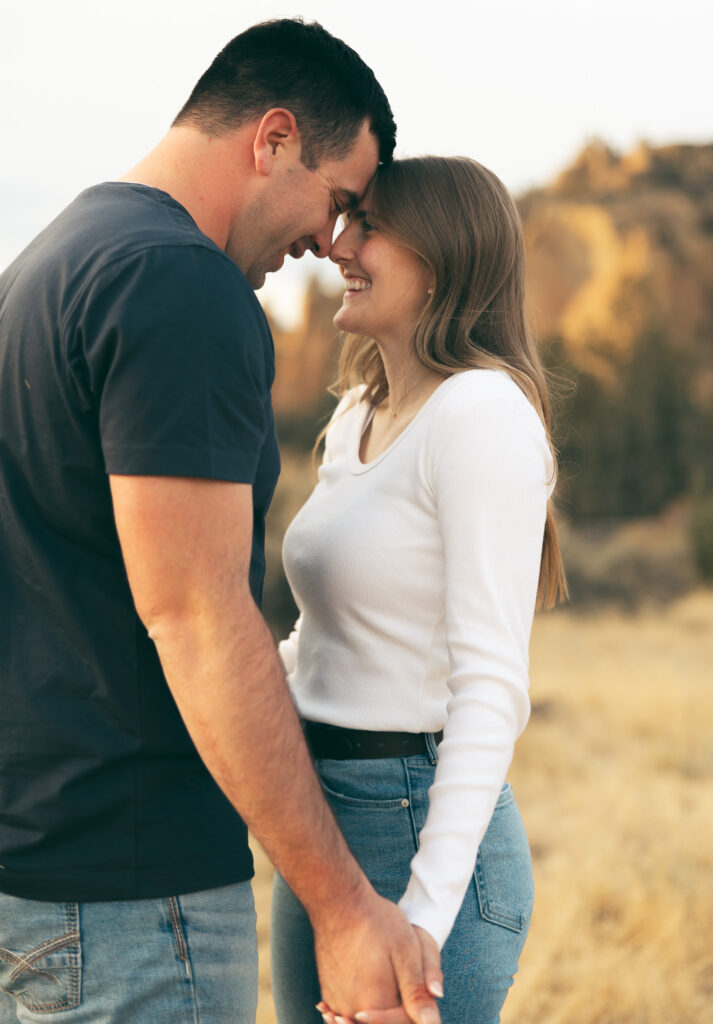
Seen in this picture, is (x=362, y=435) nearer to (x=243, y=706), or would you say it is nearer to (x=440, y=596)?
(x=440, y=596)

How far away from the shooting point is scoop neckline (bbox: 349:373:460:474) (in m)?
1.64

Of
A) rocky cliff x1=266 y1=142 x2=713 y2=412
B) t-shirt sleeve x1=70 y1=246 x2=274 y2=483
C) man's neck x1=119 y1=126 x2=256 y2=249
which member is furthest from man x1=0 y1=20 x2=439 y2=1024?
rocky cliff x1=266 y1=142 x2=713 y2=412

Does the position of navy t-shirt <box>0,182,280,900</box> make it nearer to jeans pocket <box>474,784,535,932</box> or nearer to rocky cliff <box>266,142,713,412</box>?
jeans pocket <box>474,784,535,932</box>

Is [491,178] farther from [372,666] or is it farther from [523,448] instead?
[372,666]

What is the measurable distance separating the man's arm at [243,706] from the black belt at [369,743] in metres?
0.32

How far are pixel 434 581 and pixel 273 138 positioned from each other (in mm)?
732

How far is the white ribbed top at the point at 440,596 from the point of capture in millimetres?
1387

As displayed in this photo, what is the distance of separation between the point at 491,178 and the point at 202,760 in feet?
3.83

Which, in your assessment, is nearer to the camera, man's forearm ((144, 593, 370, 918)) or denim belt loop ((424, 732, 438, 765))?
man's forearm ((144, 593, 370, 918))

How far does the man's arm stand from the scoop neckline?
521 mm

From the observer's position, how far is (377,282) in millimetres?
1857

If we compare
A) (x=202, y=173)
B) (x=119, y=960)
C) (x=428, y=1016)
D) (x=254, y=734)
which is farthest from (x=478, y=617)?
(x=202, y=173)

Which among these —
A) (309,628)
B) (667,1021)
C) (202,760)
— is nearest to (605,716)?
(667,1021)

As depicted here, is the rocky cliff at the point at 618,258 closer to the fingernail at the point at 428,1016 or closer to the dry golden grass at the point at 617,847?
the dry golden grass at the point at 617,847
